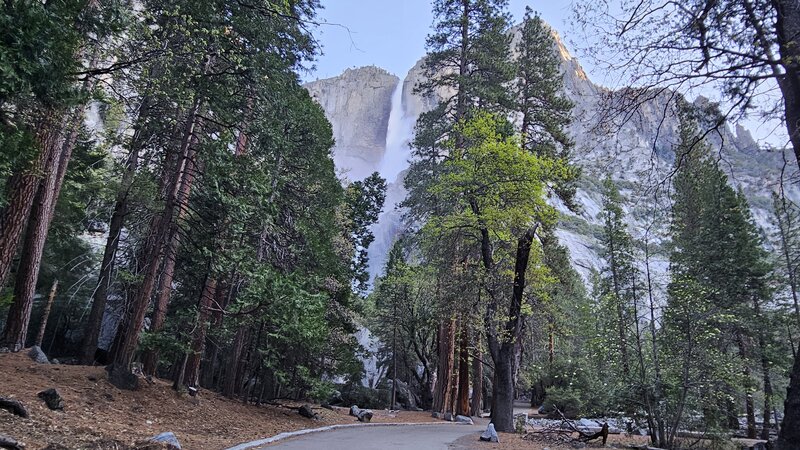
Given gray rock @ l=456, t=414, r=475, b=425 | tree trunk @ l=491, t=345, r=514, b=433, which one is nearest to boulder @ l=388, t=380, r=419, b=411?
gray rock @ l=456, t=414, r=475, b=425

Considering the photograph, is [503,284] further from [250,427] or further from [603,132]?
[603,132]

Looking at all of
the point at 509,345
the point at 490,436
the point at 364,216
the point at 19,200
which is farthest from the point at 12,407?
the point at 364,216

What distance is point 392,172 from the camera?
349 feet

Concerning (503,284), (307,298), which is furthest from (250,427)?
(503,284)

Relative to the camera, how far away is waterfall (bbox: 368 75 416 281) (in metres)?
80.5

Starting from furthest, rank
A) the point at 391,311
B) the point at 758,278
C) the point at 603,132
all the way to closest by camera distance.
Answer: the point at 391,311, the point at 758,278, the point at 603,132

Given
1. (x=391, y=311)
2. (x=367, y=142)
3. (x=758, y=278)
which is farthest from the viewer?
(x=367, y=142)

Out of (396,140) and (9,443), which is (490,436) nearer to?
(9,443)

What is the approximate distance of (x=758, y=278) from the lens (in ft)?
74.0

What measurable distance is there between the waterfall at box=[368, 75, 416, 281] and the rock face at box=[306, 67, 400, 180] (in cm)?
185

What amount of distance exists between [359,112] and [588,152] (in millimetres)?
120272

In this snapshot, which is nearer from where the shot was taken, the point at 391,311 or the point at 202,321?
the point at 202,321

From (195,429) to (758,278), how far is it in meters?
25.7

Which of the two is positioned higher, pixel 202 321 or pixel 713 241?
pixel 713 241
